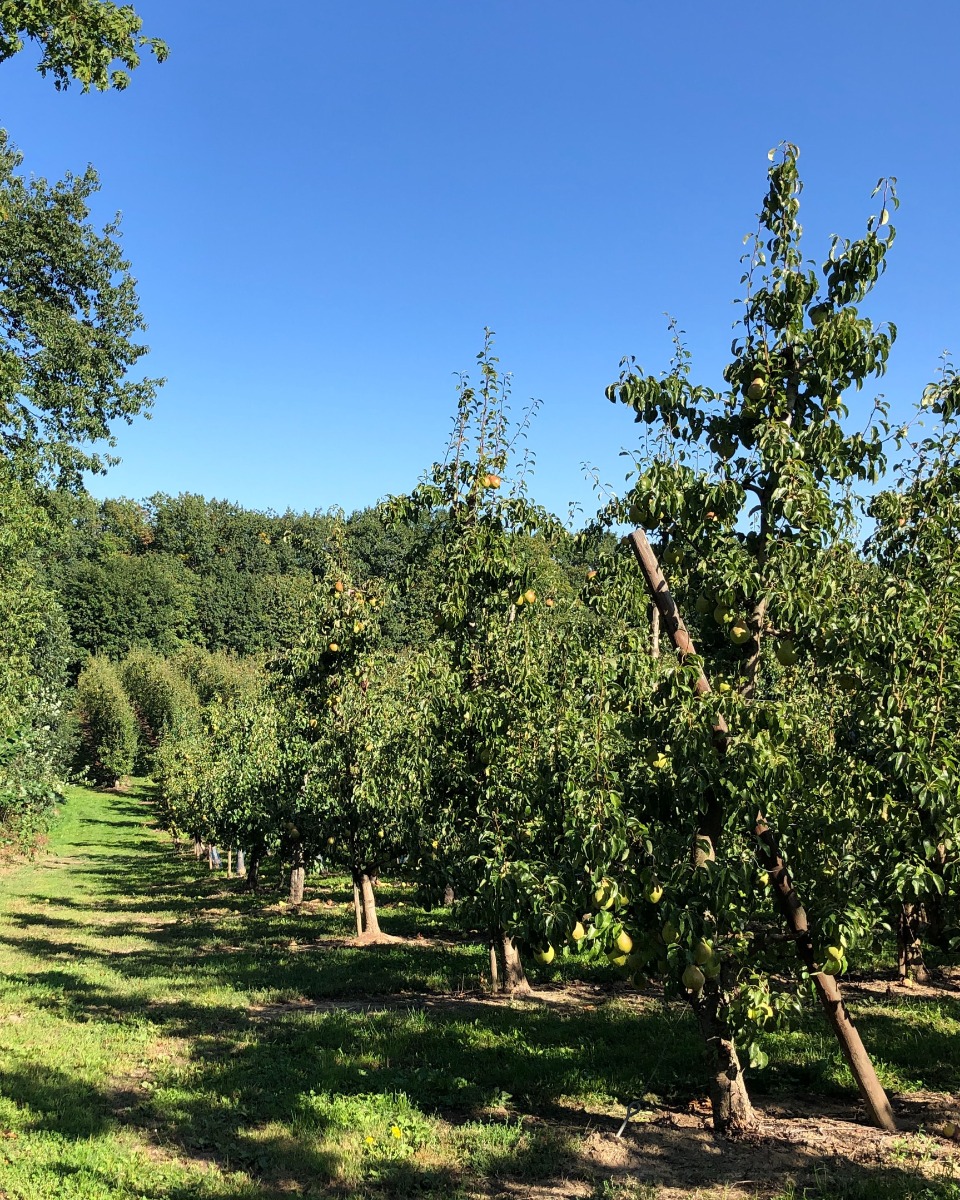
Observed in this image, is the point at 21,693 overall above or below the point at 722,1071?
above

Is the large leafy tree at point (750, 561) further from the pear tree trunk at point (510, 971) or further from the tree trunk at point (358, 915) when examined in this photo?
the tree trunk at point (358, 915)

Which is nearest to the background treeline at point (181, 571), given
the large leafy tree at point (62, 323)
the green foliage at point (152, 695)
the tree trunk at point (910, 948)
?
the green foliage at point (152, 695)

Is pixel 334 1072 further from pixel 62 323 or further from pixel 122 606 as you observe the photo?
pixel 122 606

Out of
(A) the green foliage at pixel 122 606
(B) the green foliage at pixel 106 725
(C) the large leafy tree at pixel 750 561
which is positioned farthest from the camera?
(A) the green foliage at pixel 122 606

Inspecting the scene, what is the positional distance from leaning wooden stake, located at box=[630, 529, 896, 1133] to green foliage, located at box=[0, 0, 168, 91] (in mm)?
8610

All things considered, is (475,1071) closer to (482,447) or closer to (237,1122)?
(237,1122)

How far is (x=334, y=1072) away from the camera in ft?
25.7

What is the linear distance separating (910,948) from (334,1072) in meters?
7.71

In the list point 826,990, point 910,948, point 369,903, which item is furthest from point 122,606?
point 826,990

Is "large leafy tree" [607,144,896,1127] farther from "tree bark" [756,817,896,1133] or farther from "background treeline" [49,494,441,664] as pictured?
"background treeline" [49,494,441,664]

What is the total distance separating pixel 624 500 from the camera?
644 cm

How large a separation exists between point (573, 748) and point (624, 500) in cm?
198

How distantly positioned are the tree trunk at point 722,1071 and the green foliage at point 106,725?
58.9m

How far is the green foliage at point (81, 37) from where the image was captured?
29.2 ft
